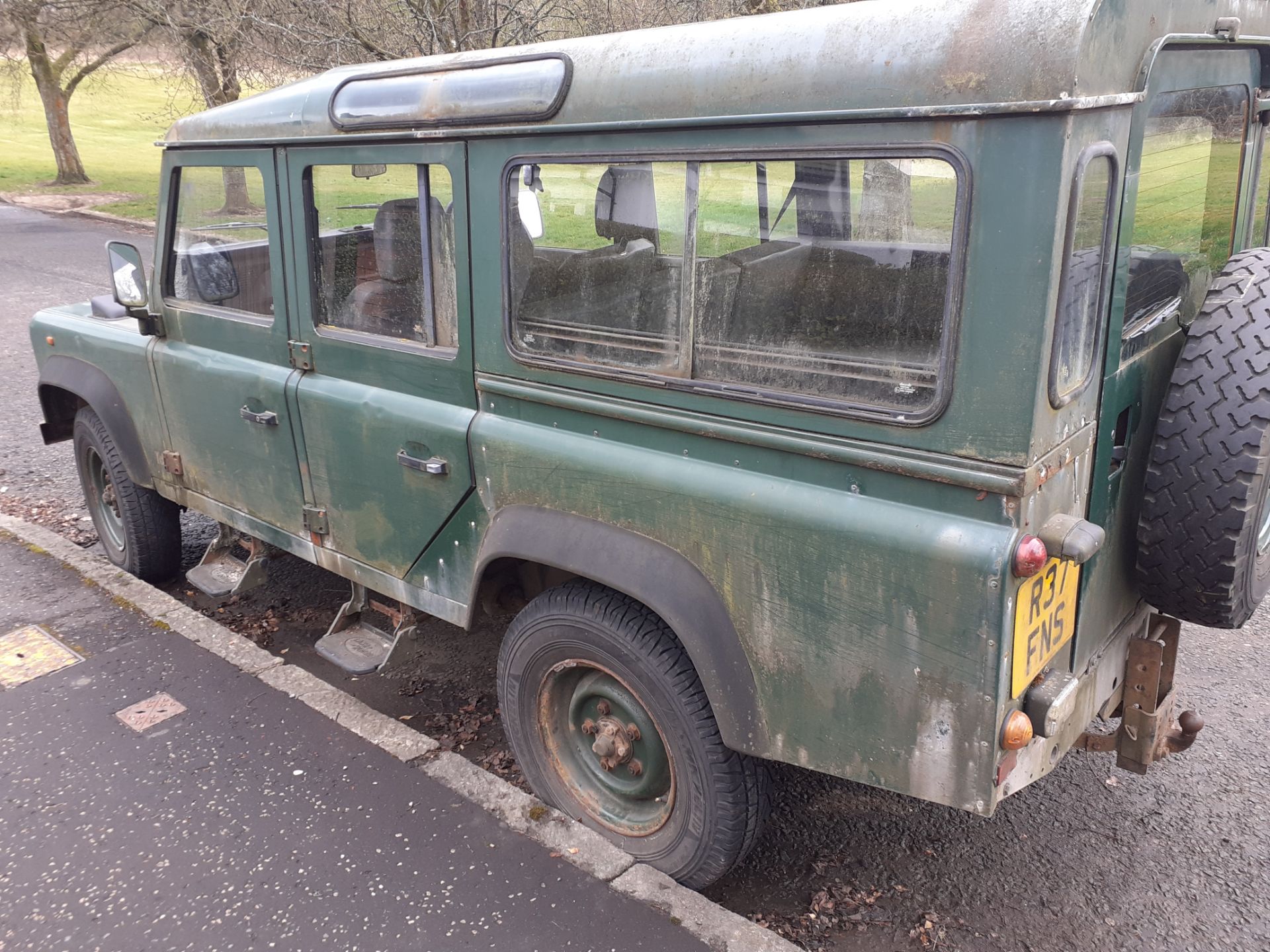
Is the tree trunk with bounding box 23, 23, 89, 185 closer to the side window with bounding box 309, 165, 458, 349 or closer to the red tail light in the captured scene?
the side window with bounding box 309, 165, 458, 349

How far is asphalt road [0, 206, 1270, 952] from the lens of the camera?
278 cm

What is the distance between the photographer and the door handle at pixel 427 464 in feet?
10.2

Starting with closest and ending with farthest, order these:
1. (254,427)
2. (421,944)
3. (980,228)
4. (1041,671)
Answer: (980,228)
(1041,671)
(421,944)
(254,427)

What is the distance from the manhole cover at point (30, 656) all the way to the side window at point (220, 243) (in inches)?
60.1

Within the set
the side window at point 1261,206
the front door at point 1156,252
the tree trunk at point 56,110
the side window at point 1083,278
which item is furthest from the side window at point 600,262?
the tree trunk at point 56,110

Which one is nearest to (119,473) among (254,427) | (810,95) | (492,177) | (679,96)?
(254,427)

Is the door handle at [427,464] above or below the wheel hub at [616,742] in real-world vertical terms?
above

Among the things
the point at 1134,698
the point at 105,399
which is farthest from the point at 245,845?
the point at 1134,698

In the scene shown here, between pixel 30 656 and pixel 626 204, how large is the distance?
10.6 feet

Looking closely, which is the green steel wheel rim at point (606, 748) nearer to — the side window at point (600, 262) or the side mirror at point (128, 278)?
the side window at point (600, 262)

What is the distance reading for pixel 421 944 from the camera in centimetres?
260

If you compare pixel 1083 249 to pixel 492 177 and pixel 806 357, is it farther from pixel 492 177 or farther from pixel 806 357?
pixel 492 177

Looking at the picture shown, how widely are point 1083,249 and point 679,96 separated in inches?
38.5

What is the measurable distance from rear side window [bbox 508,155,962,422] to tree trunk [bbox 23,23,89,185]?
21962 mm
